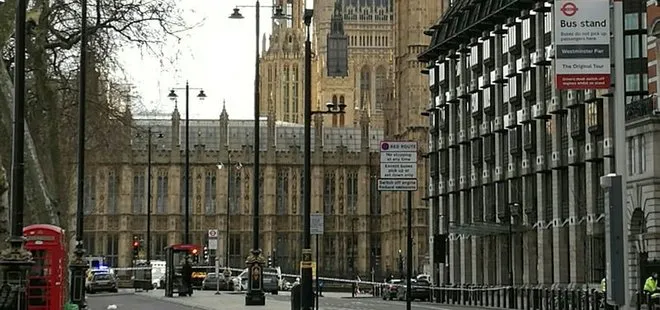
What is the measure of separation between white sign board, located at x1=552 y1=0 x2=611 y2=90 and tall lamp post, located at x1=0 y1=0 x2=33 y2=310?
359 inches

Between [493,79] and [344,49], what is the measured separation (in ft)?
232

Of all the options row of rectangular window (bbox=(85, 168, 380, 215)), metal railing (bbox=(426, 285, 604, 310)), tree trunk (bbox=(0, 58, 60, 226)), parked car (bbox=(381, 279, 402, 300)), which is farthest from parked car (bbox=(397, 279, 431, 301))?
row of rectangular window (bbox=(85, 168, 380, 215))

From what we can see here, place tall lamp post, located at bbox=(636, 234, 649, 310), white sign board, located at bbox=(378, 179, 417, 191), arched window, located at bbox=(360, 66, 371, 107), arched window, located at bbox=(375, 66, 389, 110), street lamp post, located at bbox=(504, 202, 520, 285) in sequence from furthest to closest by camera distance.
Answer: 1. arched window, located at bbox=(360, 66, 371, 107)
2. arched window, located at bbox=(375, 66, 389, 110)
3. street lamp post, located at bbox=(504, 202, 520, 285)
4. tall lamp post, located at bbox=(636, 234, 649, 310)
5. white sign board, located at bbox=(378, 179, 417, 191)

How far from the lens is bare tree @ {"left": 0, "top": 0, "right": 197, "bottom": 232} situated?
34.1m

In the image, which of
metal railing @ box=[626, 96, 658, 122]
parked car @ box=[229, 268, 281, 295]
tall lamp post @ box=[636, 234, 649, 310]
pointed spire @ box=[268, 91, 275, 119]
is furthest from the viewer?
pointed spire @ box=[268, 91, 275, 119]

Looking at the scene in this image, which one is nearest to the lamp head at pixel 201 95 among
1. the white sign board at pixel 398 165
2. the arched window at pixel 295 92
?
the white sign board at pixel 398 165

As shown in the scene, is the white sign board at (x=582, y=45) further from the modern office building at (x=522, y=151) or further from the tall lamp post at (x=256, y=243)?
the modern office building at (x=522, y=151)

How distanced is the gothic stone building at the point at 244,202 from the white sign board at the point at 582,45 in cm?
10465

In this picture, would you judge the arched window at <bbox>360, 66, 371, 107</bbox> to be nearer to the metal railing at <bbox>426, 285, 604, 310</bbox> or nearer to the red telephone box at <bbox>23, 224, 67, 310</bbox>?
the metal railing at <bbox>426, 285, 604, 310</bbox>

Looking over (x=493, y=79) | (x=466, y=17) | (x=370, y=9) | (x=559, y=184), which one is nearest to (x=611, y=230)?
(x=559, y=184)

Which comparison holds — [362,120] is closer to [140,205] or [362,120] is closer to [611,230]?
[140,205]

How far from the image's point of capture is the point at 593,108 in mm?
63312

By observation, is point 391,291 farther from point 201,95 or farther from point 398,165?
point 398,165

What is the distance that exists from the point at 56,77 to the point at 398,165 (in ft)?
58.3
